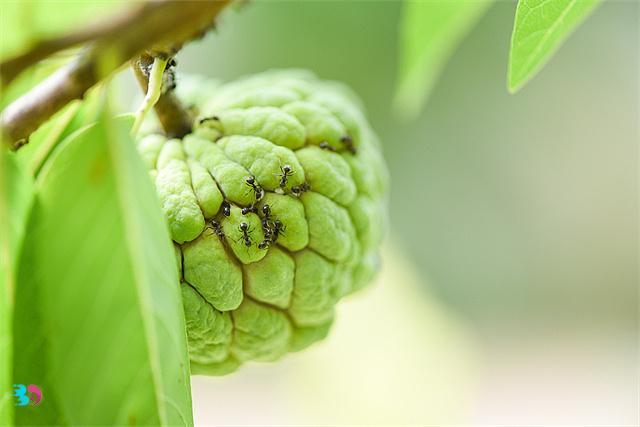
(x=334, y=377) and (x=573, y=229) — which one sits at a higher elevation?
(x=573, y=229)

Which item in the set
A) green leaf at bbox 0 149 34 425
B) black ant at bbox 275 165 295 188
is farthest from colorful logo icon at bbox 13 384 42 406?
black ant at bbox 275 165 295 188

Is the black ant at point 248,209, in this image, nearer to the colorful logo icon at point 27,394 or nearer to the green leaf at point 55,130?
the green leaf at point 55,130

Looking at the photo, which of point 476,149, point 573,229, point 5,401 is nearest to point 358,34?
point 476,149

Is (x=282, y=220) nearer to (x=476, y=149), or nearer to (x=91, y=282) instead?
(x=91, y=282)

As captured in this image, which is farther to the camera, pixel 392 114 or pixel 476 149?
pixel 476 149

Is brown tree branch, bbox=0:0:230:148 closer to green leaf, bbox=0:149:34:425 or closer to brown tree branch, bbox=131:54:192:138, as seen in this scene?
green leaf, bbox=0:149:34:425

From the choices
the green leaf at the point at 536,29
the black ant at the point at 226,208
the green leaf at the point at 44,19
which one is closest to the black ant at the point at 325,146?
the black ant at the point at 226,208
